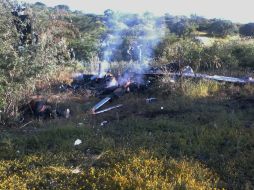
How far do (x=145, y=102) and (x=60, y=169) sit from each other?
4.64 metres

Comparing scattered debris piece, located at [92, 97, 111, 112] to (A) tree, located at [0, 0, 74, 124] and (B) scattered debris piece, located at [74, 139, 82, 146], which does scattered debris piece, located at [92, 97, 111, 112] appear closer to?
(A) tree, located at [0, 0, 74, 124]

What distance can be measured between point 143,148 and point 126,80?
5944 millimetres

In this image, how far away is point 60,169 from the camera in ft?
22.2

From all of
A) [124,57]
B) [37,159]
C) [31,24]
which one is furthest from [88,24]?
[37,159]

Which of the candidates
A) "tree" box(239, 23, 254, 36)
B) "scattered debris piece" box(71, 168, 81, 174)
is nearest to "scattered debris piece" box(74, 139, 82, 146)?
"scattered debris piece" box(71, 168, 81, 174)

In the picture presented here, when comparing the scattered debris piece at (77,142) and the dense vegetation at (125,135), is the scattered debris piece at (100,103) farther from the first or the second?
the scattered debris piece at (77,142)

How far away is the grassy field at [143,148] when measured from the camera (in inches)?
249

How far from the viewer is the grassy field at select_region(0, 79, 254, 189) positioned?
20.7 ft

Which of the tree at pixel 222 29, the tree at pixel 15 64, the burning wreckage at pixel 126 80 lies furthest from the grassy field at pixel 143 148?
the tree at pixel 222 29

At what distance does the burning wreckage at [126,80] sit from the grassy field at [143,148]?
3.91 feet

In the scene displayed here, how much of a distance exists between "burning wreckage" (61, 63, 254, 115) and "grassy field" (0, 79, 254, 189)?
1.19 meters

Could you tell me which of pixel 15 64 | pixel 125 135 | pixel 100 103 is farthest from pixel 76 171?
pixel 100 103

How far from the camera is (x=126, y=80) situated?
13.2 m

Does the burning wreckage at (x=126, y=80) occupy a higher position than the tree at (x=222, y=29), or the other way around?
the tree at (x=222, y=29)
